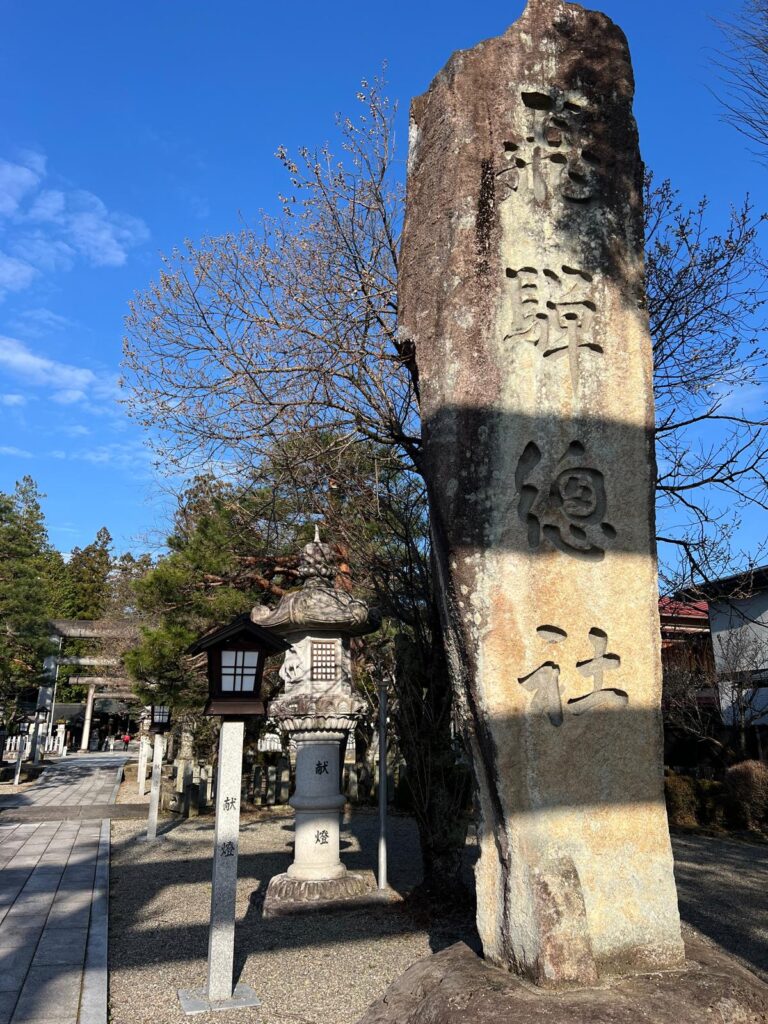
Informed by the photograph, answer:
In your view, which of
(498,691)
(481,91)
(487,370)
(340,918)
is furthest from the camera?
(340,918)

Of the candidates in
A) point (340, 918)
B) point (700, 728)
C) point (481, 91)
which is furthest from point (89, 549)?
point (481, 91)

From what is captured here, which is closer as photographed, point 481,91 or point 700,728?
point 481,91

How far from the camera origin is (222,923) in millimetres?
4758

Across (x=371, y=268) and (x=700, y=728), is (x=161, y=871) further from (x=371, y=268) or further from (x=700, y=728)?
(x=700, y=728)

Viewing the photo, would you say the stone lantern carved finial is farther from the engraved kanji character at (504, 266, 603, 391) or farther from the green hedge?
the green hedge

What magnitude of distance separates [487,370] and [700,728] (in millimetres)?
13730

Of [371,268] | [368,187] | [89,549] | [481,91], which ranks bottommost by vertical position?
[481,91]

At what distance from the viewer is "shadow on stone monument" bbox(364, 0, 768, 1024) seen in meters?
2.85

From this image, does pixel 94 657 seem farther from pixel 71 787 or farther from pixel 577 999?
pixel 577 999

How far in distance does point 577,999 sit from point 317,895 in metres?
5.14

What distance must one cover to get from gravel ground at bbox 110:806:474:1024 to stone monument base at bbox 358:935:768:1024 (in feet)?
4.10

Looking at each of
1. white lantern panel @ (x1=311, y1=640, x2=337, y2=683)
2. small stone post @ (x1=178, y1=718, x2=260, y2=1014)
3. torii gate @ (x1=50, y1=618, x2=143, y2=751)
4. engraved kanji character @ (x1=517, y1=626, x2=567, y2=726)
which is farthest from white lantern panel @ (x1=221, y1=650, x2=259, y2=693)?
torii gate @ (x1=50, y1=618, x2=143, y2=751)

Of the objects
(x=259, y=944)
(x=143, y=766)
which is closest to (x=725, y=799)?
(x=259, y=944)

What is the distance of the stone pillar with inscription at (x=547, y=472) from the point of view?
3.00 m
